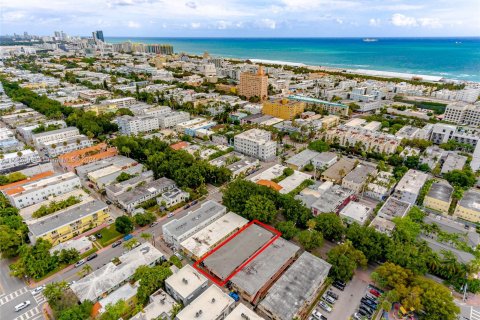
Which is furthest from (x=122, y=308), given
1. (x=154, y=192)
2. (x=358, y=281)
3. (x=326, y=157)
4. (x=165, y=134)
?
(x=165, y=134)

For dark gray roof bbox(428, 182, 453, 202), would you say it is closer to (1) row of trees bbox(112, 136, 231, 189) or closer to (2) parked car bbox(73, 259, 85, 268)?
(1) row of trees bbox(112, 136, 231, 189)

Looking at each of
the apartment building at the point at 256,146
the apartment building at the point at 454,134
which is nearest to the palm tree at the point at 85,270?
the apartment building at the point at 256,146

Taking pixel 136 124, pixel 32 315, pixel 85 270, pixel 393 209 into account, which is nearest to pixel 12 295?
pixel 32 315

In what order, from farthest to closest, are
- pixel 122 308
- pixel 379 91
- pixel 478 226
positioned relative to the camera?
1. pixel 379 91
2. pixel 478 226
3. pixel 122 308

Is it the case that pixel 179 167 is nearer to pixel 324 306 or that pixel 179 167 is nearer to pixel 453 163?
pixel 324 306

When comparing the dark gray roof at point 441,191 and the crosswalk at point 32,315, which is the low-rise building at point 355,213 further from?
the crosswalk at point 32,315

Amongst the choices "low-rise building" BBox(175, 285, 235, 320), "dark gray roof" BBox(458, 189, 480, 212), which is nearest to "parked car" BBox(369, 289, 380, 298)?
"low-rise building" BBox(175, 285, 235, 320)

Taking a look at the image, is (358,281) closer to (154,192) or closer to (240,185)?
(240,185)
